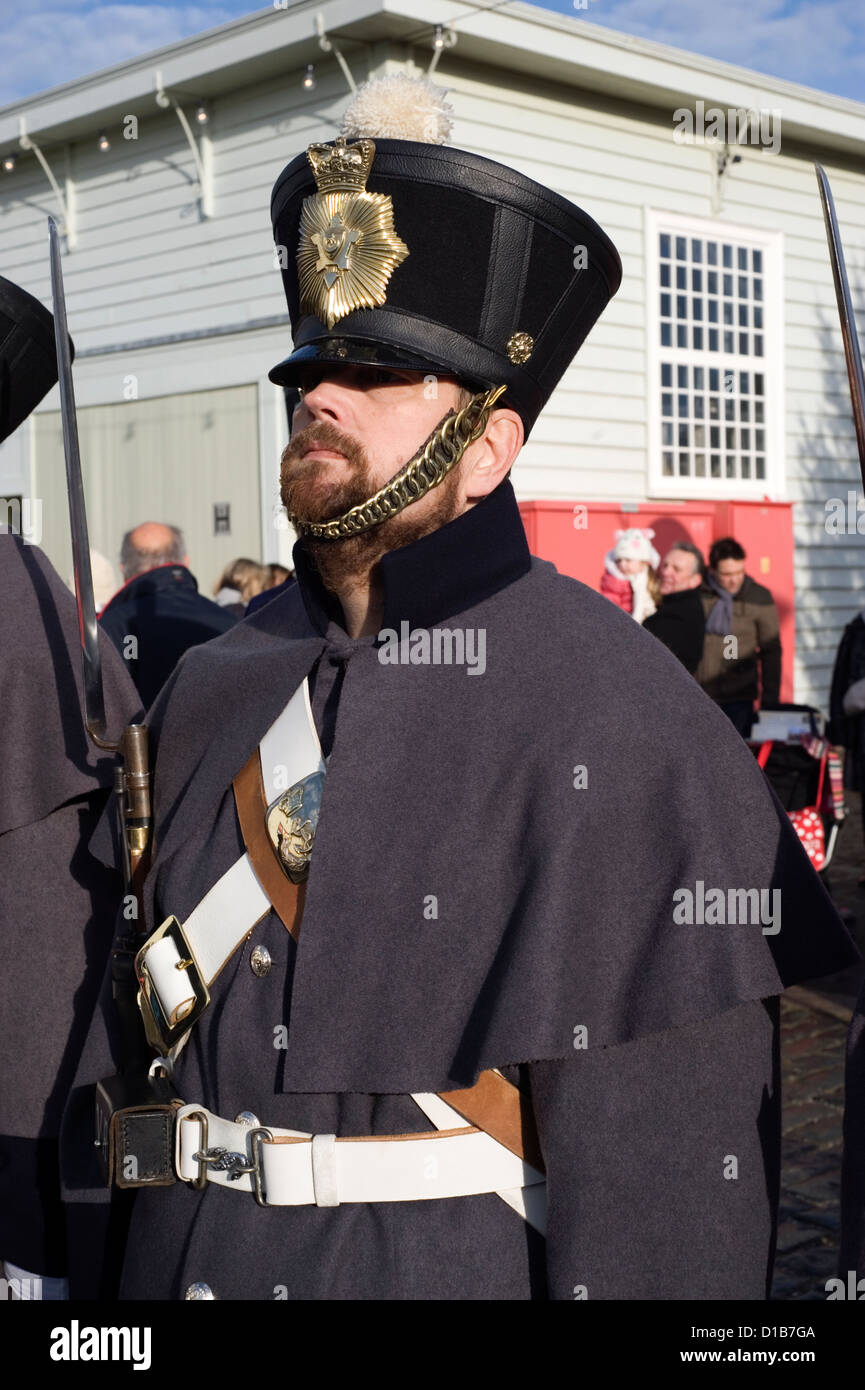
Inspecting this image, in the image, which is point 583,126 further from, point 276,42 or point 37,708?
point 37,708

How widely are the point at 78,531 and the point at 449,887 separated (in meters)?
0.79

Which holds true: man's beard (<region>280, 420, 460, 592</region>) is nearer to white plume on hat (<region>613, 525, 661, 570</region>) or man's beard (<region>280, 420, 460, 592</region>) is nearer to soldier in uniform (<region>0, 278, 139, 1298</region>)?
soldier in uniform (<region>0, 278, 139, 1298</region>)

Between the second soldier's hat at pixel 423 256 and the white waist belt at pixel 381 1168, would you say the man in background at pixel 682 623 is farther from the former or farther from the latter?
the white waist belt at pixel 381 1168

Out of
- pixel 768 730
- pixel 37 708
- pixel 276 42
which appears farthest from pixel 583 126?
pixel 37 708

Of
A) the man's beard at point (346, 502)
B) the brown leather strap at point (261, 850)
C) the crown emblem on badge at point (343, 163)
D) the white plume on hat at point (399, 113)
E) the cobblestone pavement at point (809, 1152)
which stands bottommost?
the cobblestone pavement at point (809, 1152)

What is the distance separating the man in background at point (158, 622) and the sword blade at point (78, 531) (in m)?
1.50

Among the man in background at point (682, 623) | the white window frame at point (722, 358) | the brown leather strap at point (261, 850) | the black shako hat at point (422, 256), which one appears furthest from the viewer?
the white window frame at point (722, 358)

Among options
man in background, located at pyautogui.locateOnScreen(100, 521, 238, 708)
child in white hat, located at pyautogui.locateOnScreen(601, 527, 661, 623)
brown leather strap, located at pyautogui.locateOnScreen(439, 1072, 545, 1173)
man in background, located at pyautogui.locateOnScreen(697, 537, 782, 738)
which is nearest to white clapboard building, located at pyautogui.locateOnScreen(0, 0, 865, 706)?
child in white hat, located at pyautogui.locateOnScreen(601, 527, 661, 623)

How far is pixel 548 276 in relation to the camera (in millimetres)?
2303

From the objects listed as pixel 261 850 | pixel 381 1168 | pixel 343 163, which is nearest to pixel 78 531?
pixel 261 850

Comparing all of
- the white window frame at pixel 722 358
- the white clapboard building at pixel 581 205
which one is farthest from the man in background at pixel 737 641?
the white window frame at pixel 722 358

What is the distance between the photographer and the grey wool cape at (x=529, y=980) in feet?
6.25

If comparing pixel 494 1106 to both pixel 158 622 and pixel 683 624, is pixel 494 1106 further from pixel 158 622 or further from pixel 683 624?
pixel 683 624

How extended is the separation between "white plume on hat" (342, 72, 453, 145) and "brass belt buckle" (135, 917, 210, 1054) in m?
1.16
